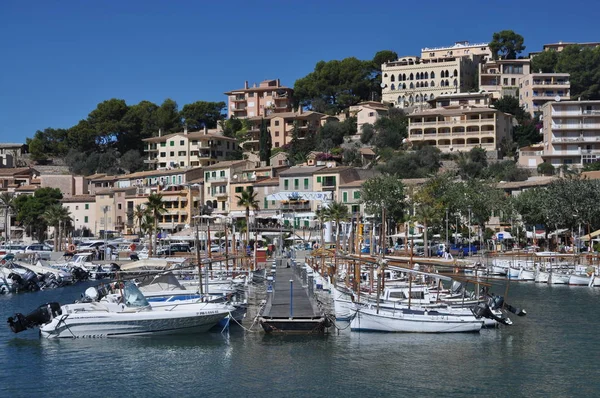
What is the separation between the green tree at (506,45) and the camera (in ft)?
461

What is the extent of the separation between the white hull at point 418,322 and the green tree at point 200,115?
98.6 m

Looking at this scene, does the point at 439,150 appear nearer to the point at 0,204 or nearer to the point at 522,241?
the point at 522,241

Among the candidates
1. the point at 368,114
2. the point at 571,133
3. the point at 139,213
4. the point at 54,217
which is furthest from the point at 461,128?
the point at 54,217

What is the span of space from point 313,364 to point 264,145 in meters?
83.5

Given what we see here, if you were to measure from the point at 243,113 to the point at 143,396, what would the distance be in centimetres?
11285

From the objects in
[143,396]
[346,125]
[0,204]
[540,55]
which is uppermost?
[540,55]

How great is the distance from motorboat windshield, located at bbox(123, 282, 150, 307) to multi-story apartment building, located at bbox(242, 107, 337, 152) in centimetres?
8265

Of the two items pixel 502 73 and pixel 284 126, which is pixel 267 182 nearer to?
pixel 284 126

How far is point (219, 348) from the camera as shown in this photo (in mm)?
36750

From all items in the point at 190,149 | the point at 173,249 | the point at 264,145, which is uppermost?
the point at 264,145

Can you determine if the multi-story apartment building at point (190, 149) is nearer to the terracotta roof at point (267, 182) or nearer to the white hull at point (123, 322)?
the terracotta roof at point (267, 182)

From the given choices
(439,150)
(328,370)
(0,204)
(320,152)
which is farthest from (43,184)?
(328,370)

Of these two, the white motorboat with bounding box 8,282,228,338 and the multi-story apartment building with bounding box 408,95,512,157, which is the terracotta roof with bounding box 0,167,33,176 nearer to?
the multi-story apartment building with bounding box 408,95,512,157

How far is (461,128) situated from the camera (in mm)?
109562
